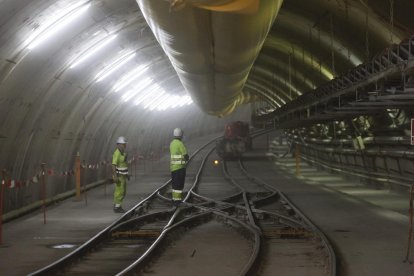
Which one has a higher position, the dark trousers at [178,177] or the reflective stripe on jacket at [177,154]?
the reflective stripe on jacket at [177,154]

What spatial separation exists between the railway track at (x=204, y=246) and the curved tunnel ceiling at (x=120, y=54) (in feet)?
9.38

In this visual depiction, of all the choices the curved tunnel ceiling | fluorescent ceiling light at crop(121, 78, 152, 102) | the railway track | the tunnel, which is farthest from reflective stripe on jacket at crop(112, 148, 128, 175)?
fluorescent ceiling light at crop(121, 78, 152, 102)

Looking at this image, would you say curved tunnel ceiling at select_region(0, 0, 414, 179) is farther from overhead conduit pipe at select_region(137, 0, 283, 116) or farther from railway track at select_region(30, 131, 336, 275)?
railway track at select_region(30, 131, 336, 275)

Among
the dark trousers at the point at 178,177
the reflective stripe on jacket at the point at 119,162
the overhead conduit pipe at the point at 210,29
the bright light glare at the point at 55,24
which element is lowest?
the dark trousers at the point at 178,177

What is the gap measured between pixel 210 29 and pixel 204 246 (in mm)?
3437

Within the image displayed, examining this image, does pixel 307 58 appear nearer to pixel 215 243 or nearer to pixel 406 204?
pixel 406 204

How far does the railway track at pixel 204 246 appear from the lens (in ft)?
27.3

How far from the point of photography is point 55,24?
10977 mm

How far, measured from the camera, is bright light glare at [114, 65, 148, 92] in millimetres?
18564

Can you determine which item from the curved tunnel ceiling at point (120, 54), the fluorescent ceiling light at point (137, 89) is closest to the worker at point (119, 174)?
the curved tunnel ceiling at point (120, 54)

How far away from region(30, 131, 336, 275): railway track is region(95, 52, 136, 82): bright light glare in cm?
340

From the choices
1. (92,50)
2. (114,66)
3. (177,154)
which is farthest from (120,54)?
(177,154)

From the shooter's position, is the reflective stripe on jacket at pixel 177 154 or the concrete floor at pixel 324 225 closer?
the concrete floor at pixel 324 225

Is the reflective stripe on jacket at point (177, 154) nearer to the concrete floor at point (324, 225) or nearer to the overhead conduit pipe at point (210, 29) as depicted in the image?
the concrete floor at point (324, 225)
